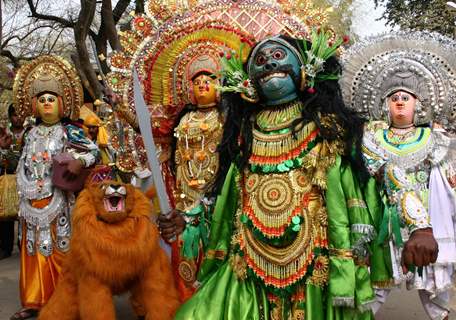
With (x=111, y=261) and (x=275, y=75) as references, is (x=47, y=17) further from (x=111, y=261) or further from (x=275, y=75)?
A: (x=275, y=75)

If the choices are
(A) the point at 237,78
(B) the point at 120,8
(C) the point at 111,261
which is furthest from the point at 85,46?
(A) the point at 237,78

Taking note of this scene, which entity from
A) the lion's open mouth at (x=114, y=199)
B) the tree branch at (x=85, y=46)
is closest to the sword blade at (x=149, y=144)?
the lion's open mouth at (x=114, y=199)

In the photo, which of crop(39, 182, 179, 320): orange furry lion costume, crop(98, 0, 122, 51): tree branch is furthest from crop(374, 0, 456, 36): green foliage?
crop(39, 182, 179, 320): orange furry lion costume

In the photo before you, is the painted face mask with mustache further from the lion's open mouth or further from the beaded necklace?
the lion's open mouth

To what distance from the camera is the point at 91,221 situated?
3.82 metres

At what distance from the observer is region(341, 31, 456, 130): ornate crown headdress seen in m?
3.84

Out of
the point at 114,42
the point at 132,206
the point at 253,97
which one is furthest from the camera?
the point at 114,42

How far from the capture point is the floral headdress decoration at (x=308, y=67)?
3.00 meters

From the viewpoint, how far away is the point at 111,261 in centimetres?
376

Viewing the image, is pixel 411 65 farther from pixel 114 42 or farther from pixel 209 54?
pixel 114 42

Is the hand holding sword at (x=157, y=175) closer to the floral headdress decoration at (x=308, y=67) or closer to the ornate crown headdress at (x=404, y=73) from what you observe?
the floral headdress decoration at (x=308, y=67)

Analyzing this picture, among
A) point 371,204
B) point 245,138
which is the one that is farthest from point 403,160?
point 245,138

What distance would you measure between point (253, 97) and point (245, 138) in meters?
0.22

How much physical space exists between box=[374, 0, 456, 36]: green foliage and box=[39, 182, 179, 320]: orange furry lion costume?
12236 millimetres
